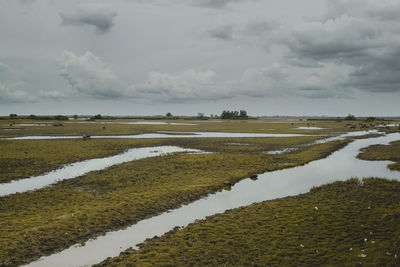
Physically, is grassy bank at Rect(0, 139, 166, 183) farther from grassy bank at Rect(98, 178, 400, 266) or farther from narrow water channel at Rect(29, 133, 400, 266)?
grassy bank at Rect(98, 178, 400, 266)

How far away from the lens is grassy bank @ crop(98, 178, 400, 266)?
1107 centimetres

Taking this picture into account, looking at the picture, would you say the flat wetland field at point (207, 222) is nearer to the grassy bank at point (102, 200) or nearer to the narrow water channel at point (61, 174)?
the grassy bank at point (102, 200)

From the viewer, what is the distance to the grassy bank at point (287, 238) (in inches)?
436

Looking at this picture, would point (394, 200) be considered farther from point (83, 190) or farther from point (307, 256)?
point (83, 190)

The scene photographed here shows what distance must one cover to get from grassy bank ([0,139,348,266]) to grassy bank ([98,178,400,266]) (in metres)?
3.93

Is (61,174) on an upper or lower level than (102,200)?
upper

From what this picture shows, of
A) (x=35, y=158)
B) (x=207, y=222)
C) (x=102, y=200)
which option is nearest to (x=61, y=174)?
(x=35, y=158)

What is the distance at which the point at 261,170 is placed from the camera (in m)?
31.0

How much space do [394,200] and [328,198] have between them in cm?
421

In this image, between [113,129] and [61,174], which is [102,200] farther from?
[113,129]

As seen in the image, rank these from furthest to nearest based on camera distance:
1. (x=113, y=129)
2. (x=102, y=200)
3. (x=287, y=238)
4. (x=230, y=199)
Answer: (x=113, y=129), (x=230, y=199), (x=102, y=200), (x=287, y=238)

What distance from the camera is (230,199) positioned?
2080 centimetres

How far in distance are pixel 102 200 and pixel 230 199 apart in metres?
9.62

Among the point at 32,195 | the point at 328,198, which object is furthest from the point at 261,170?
the point at 32,195
